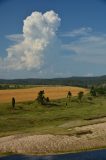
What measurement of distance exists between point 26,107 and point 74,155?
54.8m

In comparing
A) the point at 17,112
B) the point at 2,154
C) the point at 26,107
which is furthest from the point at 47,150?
the point at 26,107

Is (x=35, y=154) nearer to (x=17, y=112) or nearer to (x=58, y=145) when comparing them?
(x=58, y=145)

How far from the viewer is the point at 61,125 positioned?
294 ft

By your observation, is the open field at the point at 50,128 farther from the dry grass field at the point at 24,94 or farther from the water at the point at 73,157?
the dry grass field at the point at 24,94

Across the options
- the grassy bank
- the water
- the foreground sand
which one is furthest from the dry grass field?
the water

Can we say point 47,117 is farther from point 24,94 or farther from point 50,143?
point 24,94

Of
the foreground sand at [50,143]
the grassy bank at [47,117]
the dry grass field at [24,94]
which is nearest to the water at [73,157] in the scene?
the foreground sand at [50,143]

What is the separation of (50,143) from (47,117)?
26.0 metres

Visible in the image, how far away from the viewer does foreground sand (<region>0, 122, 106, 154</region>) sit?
73000mm

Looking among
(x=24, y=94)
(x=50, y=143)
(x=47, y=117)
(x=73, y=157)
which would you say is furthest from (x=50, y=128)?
(x=24, y=94)

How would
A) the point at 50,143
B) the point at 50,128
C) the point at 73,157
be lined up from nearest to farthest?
1. the point at 73,157
2. the point at 50,143
3. the point at 50,128

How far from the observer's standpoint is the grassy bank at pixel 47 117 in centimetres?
8688

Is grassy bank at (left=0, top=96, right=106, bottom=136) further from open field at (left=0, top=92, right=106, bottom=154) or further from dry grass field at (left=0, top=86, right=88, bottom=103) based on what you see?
dry grass field at (left=0, top=86, right=88, bottom=103)

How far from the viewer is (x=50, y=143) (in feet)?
245
